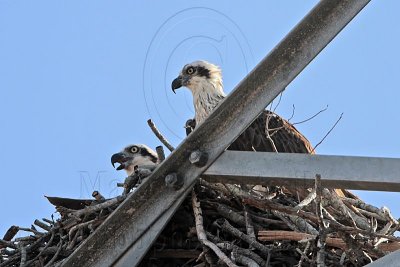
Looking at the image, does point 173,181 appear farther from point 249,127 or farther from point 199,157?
→ point 249,127

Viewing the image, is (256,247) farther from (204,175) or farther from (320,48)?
(320,48)

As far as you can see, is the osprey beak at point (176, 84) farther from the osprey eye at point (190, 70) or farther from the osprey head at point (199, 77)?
the osprey eye at point (190, 70)

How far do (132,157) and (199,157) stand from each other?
448 centimetres

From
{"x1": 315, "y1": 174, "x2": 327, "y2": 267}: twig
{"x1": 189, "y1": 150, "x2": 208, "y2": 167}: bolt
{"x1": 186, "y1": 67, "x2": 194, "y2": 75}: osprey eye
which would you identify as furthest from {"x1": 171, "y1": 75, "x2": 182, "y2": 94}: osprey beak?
{"x1": 315, "y1": 174, "x2": 327, "y2": 267}: twig

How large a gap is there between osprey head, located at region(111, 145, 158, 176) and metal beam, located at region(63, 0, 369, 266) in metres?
4.21

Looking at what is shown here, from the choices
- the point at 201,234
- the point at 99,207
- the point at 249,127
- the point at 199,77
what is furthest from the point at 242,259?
the point at 199,77

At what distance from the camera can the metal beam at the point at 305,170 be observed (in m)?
4.39

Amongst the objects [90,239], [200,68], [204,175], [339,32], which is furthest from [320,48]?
[200,68]

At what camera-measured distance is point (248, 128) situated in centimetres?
788

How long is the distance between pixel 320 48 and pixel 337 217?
1519 millimetres

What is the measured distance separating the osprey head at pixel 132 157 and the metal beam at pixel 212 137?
421 centimetres

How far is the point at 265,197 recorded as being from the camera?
619 centimetres

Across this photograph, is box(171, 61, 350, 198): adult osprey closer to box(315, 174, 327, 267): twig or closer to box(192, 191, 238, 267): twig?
box(192, 191, 238, 267): twig

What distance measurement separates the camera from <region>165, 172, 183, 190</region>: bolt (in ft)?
16.0
